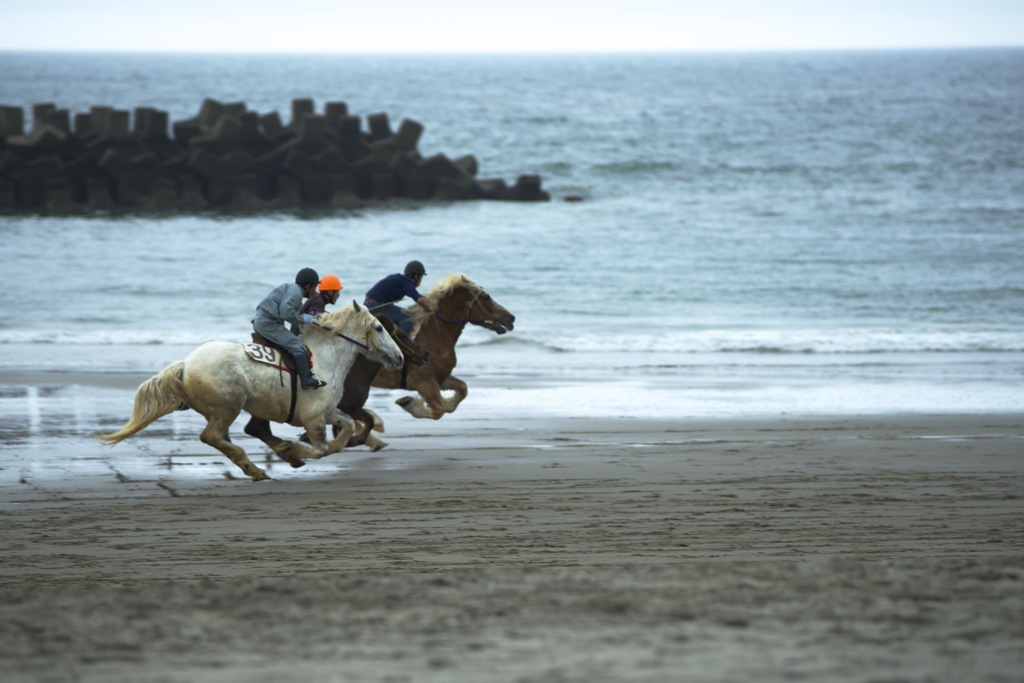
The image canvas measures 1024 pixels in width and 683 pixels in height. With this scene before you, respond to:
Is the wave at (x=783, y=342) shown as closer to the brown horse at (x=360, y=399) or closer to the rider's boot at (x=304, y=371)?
the brown horse at (x=360, y=399)

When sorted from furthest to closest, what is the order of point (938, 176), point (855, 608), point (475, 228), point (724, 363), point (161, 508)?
point (938, 176)
point (475, 228)
point (724, 363)
point (161, 508)
point (855, 608)

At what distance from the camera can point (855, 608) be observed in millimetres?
5906

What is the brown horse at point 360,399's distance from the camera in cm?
999

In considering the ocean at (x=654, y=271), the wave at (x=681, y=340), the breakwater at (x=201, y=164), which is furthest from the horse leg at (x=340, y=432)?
the breakwater at (x=201, y=164)

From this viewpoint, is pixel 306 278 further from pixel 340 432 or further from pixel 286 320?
pixel 340 432

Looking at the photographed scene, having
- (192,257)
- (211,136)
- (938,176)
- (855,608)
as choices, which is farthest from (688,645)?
(938,176)

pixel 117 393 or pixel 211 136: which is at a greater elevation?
pixel 211 136

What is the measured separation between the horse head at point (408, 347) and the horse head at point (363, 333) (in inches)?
23.2

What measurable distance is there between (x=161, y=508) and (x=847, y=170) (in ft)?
132

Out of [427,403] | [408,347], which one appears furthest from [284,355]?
[427,403]

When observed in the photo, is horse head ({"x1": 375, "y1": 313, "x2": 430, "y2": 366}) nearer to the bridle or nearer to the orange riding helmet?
the bridle

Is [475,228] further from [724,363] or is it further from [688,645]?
[688,645]

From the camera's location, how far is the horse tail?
30.6 feet

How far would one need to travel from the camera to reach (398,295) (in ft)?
36.2
